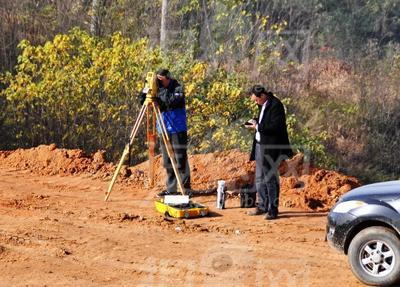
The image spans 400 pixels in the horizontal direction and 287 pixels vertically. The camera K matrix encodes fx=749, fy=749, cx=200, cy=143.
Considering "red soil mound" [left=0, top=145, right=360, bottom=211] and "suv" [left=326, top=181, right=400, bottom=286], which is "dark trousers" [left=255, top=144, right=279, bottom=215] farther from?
"suv" [left=326, top=181, right=400, bottom=286]

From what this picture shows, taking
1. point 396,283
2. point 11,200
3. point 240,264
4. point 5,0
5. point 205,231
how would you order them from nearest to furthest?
point 396,283, point 240,264, point 205,231, point 11,200, point 5,0

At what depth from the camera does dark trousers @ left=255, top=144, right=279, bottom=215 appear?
35.2 feet

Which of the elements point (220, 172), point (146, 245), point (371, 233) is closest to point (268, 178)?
point (146, 245)

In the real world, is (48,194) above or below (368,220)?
below

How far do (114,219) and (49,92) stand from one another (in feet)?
20.5

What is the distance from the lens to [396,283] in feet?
24.7

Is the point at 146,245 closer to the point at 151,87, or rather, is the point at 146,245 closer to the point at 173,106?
the point at 151,87

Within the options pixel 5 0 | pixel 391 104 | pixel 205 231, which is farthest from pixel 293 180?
pixel 391 104

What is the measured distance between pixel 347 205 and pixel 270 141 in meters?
2.85

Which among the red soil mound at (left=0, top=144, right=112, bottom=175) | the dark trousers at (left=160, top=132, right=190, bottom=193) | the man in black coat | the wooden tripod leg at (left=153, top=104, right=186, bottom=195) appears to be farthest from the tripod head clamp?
the red soil mound at (left=0, top=144, right=112, bottom=175)

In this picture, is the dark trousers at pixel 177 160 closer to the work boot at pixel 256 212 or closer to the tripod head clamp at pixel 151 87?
the tripod head clamp at pixel 151 87

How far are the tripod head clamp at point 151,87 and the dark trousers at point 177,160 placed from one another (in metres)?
0.83

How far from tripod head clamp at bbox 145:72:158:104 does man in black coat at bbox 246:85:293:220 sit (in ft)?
4.79

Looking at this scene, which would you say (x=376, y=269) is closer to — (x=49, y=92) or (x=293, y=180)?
(x=293, y=180)
